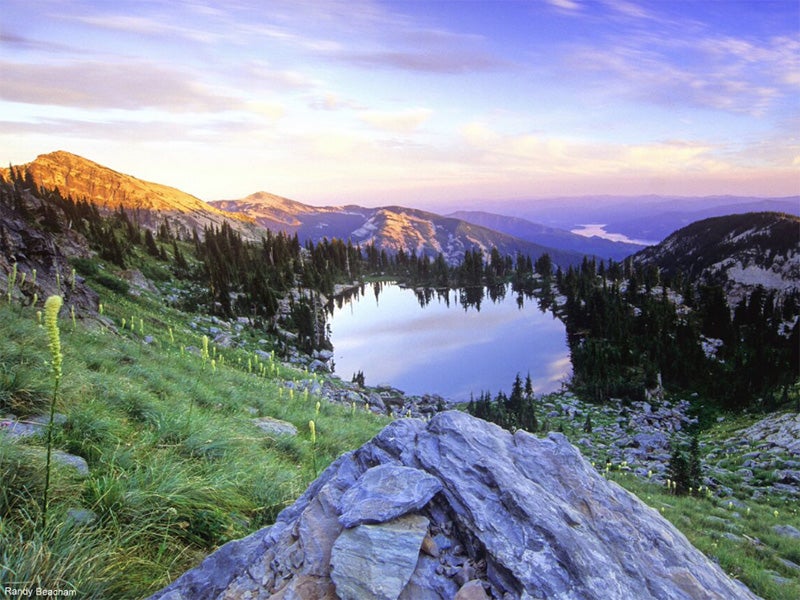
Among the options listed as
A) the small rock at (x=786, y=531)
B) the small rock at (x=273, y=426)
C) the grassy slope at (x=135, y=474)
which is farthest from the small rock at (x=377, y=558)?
the small rock at (x=786, y=531)

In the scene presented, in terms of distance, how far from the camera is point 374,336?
2692 inches

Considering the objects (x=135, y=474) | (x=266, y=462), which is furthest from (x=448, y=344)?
(x=135, y=474)

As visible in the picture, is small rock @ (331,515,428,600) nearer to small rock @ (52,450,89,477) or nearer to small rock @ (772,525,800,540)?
small rock @ (52,450,89,477)

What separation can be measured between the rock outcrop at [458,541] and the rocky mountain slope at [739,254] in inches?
4737

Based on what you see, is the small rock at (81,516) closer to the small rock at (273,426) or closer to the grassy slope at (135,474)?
the grassy slope at (135,474)

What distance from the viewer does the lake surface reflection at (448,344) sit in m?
51.1

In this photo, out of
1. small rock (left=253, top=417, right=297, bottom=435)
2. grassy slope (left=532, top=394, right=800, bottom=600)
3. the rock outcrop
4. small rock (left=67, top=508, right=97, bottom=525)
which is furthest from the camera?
grassy slope (left=532, top=394, right=800, bottom=600)

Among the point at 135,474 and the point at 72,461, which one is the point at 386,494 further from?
the point at 72,461

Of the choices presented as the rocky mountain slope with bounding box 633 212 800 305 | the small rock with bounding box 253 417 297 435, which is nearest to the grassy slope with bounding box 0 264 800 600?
the small rock with bounding box 253 417 297 435

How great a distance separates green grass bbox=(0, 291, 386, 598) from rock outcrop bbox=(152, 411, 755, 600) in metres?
0.67

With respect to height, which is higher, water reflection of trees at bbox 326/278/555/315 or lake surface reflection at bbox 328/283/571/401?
water reflection of trees at bbox 326/278/555/315

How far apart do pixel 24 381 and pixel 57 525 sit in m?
3.55

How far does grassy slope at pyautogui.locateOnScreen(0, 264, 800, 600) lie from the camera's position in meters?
3.27

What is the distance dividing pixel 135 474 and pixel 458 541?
3.51 m
